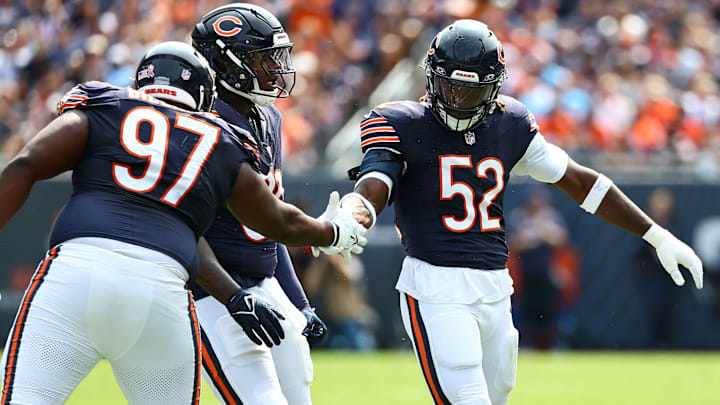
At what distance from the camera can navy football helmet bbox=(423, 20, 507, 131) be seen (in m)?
4.39

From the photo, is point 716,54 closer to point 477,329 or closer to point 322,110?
point 322,110

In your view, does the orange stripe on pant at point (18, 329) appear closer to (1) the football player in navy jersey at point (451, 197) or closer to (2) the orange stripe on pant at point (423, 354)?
(1) the football player in navy jersey at point (451, 197)

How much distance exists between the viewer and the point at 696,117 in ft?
39.6

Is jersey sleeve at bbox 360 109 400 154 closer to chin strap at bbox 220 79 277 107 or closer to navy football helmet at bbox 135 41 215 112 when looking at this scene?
chin strap at bbox 220 79 277 107

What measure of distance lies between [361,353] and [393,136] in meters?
6.54

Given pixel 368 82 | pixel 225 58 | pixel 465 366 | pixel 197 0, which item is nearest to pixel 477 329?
pixel 465 366

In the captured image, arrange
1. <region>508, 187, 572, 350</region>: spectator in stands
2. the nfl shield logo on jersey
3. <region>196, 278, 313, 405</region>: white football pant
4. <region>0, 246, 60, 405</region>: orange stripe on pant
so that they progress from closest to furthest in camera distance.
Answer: <region>0, 246, 60, 405</region>: orange stripe on pant, <region>196, 278, 313, 405</region>: white football pant, the nfl shield logo on jersey, <region>508, 187, 572, 350</region>: spectator in stands

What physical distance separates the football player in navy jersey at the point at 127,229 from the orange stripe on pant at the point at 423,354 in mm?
1012

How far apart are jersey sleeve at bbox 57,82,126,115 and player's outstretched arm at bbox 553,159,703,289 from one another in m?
2.18

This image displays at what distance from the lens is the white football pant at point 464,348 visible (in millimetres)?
4152

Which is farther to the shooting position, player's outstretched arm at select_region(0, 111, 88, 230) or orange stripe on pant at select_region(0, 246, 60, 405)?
player's outstretched arm at select_region(0, 111, 88, 230)

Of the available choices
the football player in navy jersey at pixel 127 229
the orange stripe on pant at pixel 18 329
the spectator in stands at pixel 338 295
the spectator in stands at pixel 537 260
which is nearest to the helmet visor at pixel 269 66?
the football player in navy jersey at pixel 127 229

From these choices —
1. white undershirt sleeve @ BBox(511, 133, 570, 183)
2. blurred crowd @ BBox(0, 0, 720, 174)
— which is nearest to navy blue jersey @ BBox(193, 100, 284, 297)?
white undershirt sleeve @ BBox(511, 133, 570, 183)

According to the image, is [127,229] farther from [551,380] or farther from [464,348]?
[551,380]
